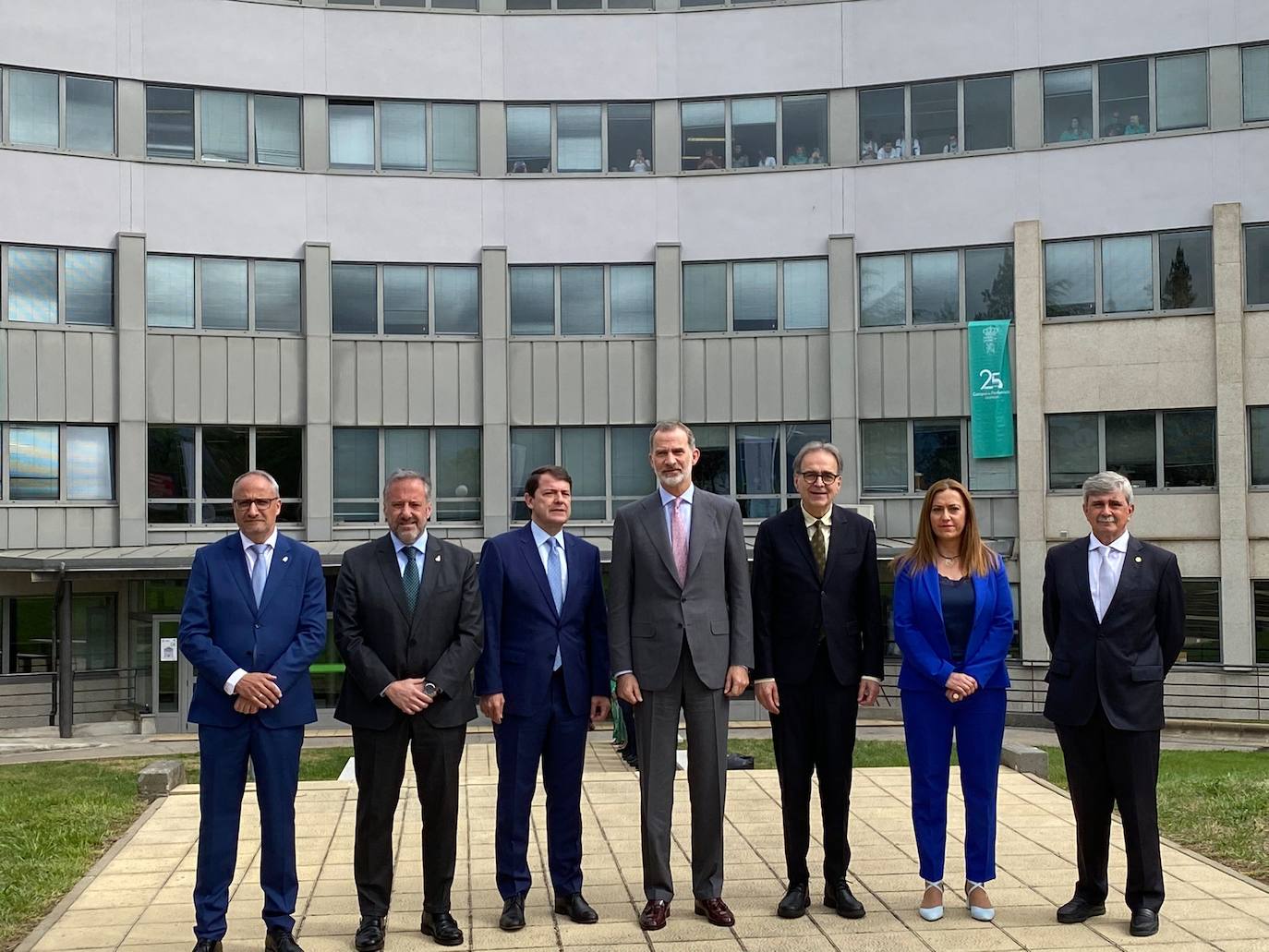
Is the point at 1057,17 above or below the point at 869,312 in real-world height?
above

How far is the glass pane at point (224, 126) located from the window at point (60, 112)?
178 cm

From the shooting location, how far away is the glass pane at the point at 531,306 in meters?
29.7

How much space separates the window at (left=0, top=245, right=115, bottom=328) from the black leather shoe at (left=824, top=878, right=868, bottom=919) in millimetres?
24139

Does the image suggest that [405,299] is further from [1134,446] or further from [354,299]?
[1134,446]

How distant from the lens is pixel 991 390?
28391mm

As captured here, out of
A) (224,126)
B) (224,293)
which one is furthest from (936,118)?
(224,293)

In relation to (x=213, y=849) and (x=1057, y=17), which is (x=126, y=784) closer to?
(x=213, y=849)

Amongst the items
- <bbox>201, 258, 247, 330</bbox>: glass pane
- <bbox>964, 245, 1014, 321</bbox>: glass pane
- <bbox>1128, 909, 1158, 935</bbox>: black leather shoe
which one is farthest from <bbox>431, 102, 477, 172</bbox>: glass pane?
<bbox>1128, 909, 1158, 935</bbox>: black leather shoe

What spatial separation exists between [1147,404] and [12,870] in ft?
77.4

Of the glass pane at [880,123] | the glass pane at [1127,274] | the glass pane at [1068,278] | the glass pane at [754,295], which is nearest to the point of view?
the glass pane at [1127,274]

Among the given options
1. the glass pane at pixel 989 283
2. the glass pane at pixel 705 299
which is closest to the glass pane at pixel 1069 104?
the glass pane at pixel 989 283

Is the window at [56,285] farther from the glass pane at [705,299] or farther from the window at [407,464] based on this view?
the glass pane at [705,299]

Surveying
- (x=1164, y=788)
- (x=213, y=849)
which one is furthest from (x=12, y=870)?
(x=1164, y=788)

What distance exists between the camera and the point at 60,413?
2784 centimetres
